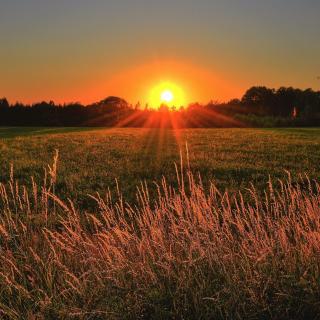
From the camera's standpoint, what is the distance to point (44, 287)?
481cm

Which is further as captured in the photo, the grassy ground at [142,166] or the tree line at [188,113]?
the tree line at [188,113]

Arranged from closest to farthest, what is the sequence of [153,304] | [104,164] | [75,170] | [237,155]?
[153,304]
[75,170]
[104,164]
[237,155]

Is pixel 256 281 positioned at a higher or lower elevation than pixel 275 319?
higher

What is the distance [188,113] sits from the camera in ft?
202

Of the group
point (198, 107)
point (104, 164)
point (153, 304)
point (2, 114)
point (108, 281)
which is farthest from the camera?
point (2, 114)

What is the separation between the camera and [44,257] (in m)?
5.10

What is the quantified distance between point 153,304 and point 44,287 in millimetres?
1150

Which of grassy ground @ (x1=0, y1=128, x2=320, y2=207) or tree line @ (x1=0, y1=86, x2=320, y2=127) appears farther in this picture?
tree line @ (x1=0, y1=86, x2=320, y2=127)

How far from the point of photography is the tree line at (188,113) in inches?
2195

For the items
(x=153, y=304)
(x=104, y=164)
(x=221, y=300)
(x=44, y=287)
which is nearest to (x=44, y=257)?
(x=44, y=287)

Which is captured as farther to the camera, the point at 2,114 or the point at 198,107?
the point at 2,114

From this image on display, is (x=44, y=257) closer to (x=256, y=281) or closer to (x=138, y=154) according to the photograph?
(x=256, y=281)

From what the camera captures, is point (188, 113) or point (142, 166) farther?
point (188, 113)

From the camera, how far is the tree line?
183 feet
